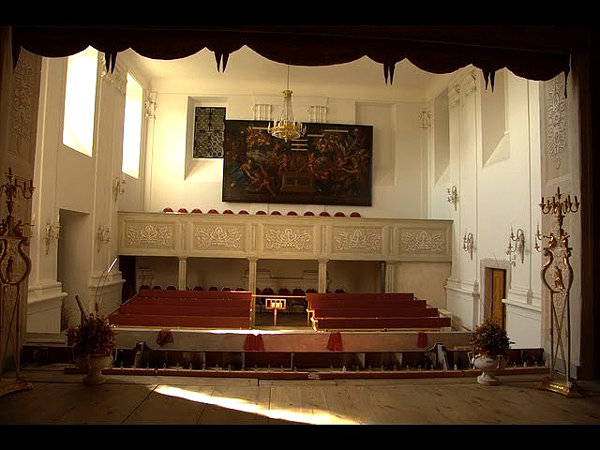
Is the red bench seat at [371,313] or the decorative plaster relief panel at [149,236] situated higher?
the decorative plaster relief panel at [149,236]

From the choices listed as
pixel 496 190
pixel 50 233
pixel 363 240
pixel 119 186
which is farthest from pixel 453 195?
pixel 50 233

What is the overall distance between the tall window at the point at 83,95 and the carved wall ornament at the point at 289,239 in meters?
4.54

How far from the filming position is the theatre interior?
4547 mm

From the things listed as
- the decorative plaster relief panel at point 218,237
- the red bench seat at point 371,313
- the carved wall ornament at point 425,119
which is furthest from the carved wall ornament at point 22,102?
the carved wall ornament at point 425,119

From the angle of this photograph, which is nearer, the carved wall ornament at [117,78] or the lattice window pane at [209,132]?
the carved wall ornament at [117,78]

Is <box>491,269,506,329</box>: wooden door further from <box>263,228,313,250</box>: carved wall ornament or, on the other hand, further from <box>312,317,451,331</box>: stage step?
<box>263,228,313,250</box>: carved wall ornament

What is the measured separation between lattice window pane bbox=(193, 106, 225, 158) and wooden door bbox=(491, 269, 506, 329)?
8.43 m

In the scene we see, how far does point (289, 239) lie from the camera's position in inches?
448

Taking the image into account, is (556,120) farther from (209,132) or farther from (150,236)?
(209,132)

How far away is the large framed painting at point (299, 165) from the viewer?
13203 mm

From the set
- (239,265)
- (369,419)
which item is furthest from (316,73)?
(369,419)

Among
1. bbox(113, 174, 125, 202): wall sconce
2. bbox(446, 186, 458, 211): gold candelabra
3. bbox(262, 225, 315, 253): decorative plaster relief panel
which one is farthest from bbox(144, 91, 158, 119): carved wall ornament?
bbox(446, 186, 458, 211): gold candelabra

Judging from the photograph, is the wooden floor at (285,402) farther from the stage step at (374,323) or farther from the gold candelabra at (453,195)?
the gold candelabra at (453,195)

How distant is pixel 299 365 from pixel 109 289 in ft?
22.0
